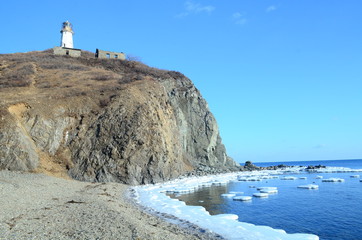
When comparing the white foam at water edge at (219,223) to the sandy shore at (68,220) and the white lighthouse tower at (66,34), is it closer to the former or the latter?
the sandy shore at (68,220)

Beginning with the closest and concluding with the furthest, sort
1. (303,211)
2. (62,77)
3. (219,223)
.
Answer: (219,223), (303,211), (62,77)

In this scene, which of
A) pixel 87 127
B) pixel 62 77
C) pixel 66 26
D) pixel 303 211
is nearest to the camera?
pixel 303 211

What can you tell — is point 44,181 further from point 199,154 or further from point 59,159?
point 199,154

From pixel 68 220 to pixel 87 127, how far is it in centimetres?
1972

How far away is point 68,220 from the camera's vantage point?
39.0 feet

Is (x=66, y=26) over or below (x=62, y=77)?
over

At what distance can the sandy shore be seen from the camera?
402 inches

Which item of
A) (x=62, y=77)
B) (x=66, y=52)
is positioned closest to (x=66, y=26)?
(x=66, y=52)

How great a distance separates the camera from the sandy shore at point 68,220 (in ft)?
33.5

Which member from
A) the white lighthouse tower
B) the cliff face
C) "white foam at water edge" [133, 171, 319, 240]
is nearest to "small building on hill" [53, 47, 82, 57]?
the white lighthouse tower

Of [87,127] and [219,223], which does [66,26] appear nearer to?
[87,127]

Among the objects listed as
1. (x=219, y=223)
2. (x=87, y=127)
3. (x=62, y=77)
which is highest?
(x=62, y=77)

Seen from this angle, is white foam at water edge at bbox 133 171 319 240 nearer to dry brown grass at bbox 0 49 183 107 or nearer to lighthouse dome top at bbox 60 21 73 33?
dry brown grass at bbox 0 49 183 107

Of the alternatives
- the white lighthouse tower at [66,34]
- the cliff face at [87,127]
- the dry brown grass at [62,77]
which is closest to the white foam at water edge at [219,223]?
the cliff face at [87,127]
